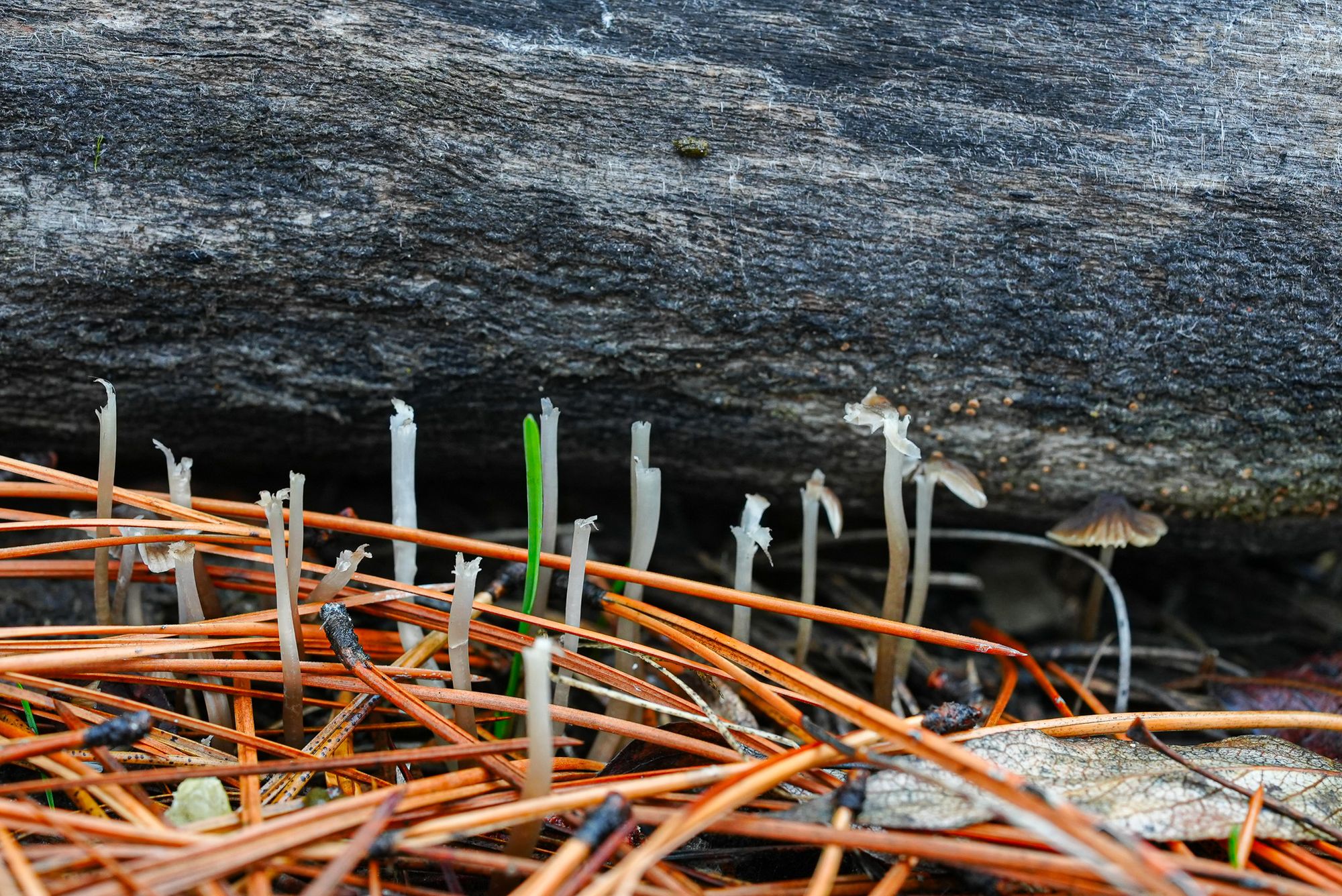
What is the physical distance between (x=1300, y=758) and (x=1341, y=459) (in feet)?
2.96

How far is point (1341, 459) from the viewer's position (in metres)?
2.27

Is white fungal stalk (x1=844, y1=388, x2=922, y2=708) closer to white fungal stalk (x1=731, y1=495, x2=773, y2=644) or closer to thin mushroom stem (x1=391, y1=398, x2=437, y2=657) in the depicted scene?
white fungal stalk (x1=731, y1=495, x2=773, y2=644)

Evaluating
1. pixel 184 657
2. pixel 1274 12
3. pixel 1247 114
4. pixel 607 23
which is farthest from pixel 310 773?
pixel 1274 12

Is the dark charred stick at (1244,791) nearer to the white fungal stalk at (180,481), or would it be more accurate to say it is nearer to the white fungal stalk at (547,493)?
the white fungal stalk at (547,493)

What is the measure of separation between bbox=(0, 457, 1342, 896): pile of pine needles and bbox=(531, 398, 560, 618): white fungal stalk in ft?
0.27

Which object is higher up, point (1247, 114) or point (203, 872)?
point (1247, 114)

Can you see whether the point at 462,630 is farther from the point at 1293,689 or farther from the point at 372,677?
the point at 1293,689

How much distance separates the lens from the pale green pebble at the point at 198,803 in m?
1.47

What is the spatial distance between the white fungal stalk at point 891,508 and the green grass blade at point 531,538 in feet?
2.21

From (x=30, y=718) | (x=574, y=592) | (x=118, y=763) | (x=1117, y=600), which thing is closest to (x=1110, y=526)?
(x=1117, y=600)

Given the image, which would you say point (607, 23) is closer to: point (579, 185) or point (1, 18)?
point (579, 185)

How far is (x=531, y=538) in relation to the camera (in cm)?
178

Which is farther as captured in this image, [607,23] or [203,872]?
[607,23]

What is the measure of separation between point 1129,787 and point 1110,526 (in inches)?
35.1
